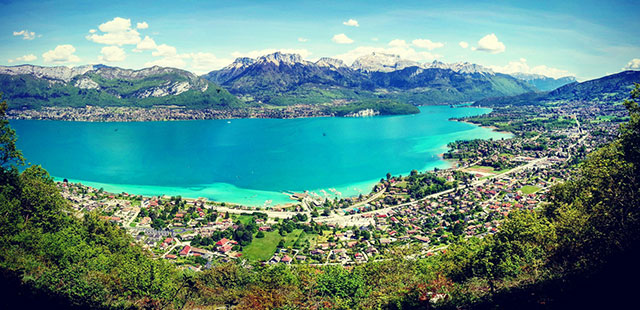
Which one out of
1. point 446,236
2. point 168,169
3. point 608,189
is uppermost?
point 608,189

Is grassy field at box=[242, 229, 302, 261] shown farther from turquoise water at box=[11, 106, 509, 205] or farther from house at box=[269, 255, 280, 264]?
turquoise water at box=[11, 106, 509, 205]

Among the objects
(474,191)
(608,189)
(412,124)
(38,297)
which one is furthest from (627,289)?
(412,124)

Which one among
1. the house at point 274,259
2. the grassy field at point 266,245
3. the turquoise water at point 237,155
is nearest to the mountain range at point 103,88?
the turquoise water at point 237,155

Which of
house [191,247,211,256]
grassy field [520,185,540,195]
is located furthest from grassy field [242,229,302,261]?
grassy field [520,185,540,195]

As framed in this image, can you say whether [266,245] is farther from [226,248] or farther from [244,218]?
[244,218]

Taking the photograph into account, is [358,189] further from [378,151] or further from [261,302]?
[261,302]

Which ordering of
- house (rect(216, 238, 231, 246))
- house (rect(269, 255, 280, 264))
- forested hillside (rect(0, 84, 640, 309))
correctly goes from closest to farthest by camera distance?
1. forested hillside (rect(0, 84, 640, 309))
2. house (rect(269, 255, 280, 264))
3. house (rect(216, 238, 231, 246))
